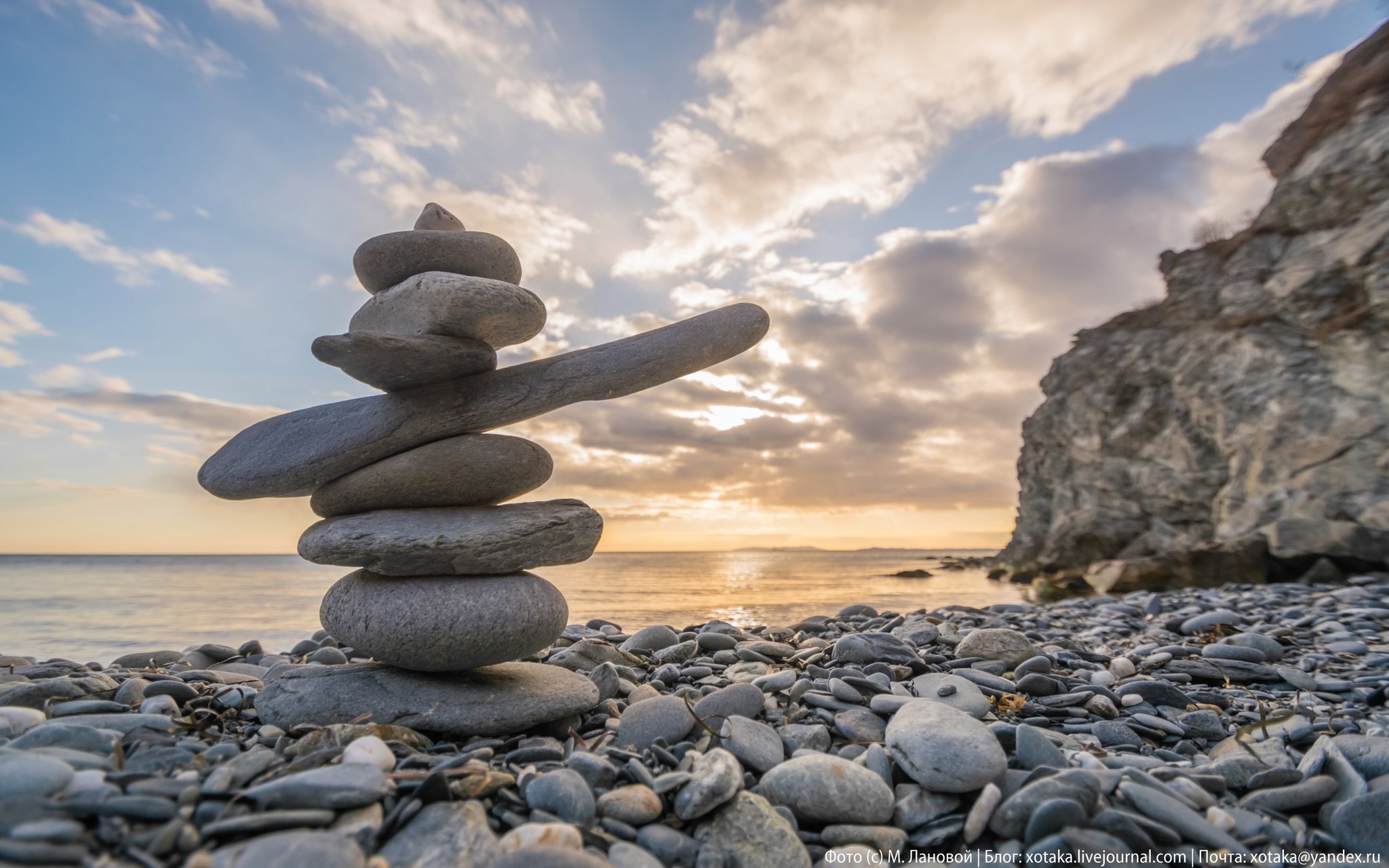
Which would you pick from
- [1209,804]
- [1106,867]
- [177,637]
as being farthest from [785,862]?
[177,637]

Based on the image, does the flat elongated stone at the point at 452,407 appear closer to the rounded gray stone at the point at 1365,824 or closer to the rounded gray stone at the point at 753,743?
the rounded gray stone at the point at 753,743

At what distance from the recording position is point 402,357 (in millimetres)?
3809

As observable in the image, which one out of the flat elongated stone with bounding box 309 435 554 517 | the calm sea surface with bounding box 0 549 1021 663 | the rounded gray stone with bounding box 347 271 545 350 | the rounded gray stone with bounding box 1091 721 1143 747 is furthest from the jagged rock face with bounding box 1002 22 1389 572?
the rounded gray stone with bounding box 347 271 545 350

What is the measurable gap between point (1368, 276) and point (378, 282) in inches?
705

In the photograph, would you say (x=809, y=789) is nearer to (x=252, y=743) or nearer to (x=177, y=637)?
(x=252, y=743)

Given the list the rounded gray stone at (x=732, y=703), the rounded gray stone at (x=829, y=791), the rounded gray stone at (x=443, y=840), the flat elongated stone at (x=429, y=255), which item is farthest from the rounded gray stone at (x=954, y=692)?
the flat elongated stone at (x=429, y=255)

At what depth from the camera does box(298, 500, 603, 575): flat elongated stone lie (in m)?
3.75

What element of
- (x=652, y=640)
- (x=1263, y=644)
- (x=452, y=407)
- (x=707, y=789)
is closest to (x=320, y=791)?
(x=707, y=789)

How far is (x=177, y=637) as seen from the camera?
972 cm

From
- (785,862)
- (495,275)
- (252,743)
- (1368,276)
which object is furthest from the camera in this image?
(1368,276)

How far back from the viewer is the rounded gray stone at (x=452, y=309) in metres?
3.93

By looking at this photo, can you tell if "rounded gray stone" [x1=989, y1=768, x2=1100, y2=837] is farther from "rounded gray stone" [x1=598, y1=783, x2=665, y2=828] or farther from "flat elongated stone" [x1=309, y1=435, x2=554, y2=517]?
"flat elongated stone" [x1=309, y1=435, x2=554, y2=517]

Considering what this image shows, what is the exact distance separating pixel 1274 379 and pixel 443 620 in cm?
2003

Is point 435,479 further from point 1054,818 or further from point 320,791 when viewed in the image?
point 1054,818
